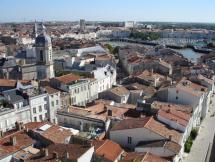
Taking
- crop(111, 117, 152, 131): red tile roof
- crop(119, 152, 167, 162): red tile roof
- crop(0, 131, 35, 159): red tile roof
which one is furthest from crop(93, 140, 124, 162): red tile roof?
crop(0, 131, 35, 159): red tile roof

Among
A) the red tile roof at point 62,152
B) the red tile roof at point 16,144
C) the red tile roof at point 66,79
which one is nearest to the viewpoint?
the red tile roof at point 62,152

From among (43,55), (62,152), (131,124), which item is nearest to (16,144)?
(62,152)

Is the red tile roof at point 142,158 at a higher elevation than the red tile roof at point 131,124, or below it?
below

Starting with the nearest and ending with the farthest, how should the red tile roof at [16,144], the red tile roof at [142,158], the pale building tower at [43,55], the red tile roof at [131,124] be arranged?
the red tile roof at [142,158], the red tile roof at [16,144], the red tile roof at [131,124], the pale building tower at [43,55]

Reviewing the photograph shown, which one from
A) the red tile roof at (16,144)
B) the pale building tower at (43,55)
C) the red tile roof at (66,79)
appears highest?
the pale building tower at (43,55)

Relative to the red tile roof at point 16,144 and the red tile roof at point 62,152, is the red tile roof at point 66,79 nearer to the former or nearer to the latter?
the red tile roof at point 16,144

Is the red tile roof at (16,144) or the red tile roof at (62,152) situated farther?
the red tile roof at (16,144)

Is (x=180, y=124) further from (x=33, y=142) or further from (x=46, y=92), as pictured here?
(x=46, y=92)

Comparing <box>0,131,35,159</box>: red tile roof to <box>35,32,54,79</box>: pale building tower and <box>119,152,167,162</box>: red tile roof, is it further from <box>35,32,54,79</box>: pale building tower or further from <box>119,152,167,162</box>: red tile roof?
<box>35,32,54,79</box>: pale building tower

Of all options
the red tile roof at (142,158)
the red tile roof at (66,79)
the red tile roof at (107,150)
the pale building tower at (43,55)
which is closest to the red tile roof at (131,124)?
the red tile roof at (107,150)
